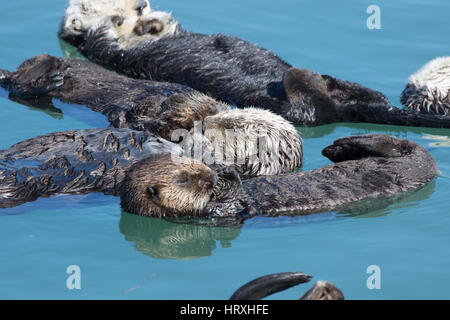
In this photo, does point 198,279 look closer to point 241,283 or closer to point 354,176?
point 241,283

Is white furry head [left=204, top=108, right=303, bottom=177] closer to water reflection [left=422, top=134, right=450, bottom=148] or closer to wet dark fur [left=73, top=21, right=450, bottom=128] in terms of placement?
wet dark fur [left=73, top=21, right=450, bottom=128]

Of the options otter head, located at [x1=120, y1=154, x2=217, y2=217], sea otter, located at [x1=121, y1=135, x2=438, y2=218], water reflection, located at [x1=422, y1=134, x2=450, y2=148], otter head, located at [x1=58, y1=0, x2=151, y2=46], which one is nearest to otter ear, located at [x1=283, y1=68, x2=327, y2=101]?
water reflection, located at [x1=422, y1=134, x2=450, y2=148]

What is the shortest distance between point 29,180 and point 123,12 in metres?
Result: 3.28

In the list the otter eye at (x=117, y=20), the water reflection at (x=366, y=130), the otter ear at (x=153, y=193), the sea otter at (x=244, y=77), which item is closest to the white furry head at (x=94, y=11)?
the otter eye at (x=117, y=20)

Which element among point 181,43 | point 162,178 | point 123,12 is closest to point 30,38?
point 123,12

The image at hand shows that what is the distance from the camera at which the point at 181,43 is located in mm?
7613

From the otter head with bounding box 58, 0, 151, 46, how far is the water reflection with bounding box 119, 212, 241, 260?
3397 millimetres

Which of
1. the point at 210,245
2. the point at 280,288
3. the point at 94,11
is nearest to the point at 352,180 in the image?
the point at 210,245

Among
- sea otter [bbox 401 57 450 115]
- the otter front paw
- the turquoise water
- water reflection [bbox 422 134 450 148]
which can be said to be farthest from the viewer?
the otter front paw

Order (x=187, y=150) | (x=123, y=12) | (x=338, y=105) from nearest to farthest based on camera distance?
1. (x=187, y=150)
2. (x=338, y=105)
3. (x=123, y=12)

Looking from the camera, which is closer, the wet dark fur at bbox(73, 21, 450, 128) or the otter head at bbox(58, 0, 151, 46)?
the wet dark fur at bbox(73, 21, 450, 128)

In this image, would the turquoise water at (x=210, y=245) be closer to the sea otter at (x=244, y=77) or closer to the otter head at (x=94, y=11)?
the sea otter at (x=244, y=77)

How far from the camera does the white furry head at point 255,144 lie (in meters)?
6.02

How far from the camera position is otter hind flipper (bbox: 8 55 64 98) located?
283 inches
